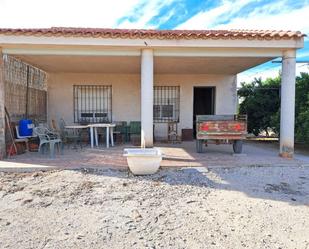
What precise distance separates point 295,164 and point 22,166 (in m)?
6.57

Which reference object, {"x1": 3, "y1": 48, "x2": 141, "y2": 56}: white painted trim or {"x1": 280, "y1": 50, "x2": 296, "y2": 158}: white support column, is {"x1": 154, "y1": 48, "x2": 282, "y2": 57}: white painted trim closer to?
{"x1": 280, "y1": 50, "x2": 296, "y2": 158}: white support column

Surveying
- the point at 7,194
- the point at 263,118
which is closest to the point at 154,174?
the point at 7,194

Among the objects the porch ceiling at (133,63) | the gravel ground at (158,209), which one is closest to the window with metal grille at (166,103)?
the porch ceiling at (133,63)

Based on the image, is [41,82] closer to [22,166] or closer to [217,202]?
[22,166]

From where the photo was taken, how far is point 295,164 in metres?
6.73

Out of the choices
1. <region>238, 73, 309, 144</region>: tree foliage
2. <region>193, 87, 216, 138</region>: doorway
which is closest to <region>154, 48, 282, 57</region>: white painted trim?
<region>238, 73, 309, 144</region>: tree foliage

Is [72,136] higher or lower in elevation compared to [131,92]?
lower

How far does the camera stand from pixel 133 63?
364 inches

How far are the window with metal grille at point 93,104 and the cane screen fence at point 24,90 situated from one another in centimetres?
138

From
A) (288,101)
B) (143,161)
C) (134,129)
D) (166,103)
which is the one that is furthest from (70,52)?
(288,101)

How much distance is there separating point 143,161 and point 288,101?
4360 millimetres

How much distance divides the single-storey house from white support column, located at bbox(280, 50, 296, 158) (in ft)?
0.08

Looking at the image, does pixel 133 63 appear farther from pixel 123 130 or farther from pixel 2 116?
pixel 2 116

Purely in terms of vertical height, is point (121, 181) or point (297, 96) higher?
point (297, 96)
